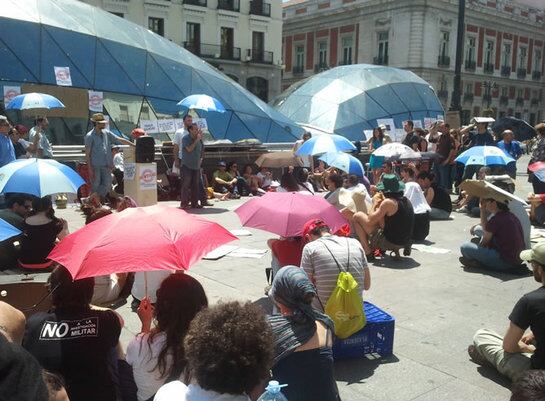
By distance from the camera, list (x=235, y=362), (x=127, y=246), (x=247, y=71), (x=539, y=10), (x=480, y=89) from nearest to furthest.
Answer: (x=235, y=362) → (x=127, y=246) → (x=247, y=71) → (x=480, y=89) → (x=539, y=10)

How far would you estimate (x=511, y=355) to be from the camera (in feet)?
13.0

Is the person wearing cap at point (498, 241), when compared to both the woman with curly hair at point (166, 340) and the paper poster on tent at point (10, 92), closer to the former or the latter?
the woman with curly hair at point (166, 340)

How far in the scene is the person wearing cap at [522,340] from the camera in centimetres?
361

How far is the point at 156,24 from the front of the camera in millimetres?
42469

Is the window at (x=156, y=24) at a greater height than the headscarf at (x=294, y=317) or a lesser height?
greater

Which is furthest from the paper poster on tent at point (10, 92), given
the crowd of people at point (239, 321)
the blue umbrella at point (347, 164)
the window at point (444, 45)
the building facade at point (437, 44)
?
the window at point (444, 45)

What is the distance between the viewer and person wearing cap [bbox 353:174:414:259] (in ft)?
24.1

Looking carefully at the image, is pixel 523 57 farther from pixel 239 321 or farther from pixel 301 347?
pixel 239 321

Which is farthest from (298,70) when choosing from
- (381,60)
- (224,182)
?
(224,182)

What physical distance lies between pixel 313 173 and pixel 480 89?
46213 mm

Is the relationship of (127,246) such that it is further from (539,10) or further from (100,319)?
(539,10)

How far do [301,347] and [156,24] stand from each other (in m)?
42.9

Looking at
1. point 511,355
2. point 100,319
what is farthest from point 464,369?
point 100,319

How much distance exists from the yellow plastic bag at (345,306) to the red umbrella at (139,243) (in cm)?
99
